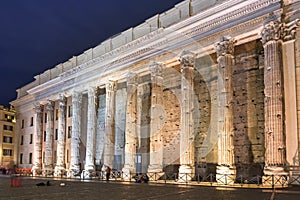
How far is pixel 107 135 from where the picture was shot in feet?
93.5

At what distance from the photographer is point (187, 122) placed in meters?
21.9

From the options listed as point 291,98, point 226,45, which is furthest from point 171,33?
point 291,98

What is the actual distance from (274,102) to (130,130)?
11.8 metres

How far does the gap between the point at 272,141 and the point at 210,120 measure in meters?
7.82

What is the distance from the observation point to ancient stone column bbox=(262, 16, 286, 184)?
669 inches

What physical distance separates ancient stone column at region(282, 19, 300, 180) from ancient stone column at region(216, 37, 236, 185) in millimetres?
2968

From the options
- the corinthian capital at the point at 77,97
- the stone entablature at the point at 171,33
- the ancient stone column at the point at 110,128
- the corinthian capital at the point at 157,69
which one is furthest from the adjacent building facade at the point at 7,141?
the corinthian capital at the point at 157,69

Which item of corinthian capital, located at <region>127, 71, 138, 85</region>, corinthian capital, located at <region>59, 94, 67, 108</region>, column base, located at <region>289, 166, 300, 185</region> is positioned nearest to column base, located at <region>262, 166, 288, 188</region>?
column base, located at <region>289, 166, 300, 185</region>

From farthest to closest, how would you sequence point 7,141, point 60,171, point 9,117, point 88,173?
point 9,117
point 7,141
point 60,171
point 88,173

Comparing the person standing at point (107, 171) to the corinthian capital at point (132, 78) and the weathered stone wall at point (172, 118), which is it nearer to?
the weathered stone wall at point (172, 118)

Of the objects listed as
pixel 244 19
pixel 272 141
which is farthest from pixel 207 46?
pixel 272 141

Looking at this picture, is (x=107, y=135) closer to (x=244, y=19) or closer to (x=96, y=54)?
(x=96, y=54)

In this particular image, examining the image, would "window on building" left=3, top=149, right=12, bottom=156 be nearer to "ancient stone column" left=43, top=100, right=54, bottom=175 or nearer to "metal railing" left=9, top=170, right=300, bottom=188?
"ancient stone column" left=43, top=100, right=54, bottom=175

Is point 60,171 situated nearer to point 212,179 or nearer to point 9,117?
point 212,179
